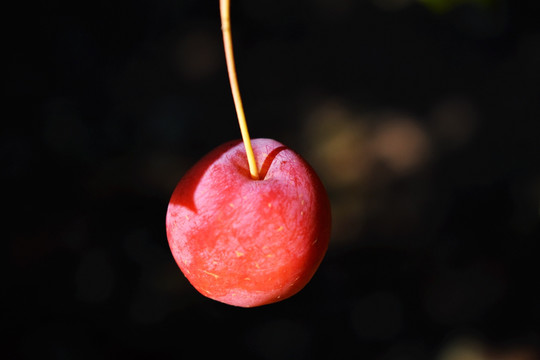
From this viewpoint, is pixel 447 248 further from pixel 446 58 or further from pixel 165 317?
pixel 165 317

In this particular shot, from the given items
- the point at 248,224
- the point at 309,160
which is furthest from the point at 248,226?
the point at 309,160

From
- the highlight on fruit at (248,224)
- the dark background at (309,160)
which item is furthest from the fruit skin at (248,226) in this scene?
the dark background at (309,160)

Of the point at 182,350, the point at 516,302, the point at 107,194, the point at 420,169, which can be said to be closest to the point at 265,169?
the point at 107,194

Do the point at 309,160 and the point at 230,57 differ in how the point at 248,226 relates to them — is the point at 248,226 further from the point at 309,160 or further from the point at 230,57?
the point at 309,160

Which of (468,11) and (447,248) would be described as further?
(447,248)

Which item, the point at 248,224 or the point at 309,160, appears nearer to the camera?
the point at 248,224

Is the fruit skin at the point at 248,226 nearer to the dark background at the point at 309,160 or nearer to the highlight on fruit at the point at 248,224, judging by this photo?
the highlight on fruit at the point at 248,224
